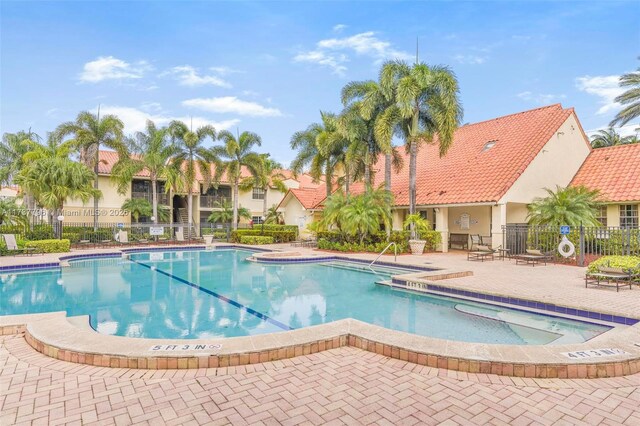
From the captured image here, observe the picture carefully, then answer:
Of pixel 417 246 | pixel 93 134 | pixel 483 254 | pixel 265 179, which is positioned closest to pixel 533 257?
pixel 483 254

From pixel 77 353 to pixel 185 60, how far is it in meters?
14.7

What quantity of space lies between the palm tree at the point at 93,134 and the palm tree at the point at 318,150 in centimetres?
1200

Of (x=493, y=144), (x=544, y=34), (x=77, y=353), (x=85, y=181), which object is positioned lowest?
(x=77, y=353)

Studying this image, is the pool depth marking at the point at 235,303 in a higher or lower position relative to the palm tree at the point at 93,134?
lower

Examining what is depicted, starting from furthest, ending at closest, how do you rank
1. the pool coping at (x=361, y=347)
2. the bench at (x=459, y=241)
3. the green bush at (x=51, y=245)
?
the bench at (x=459, y=241) < the green bush at (x=51, y=245) < the pool coping at (x=361, y=347)

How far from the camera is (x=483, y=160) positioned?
20.8 metres

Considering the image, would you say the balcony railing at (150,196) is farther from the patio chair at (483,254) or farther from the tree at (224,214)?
the patio chair at (483,254)

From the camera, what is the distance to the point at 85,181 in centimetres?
2244

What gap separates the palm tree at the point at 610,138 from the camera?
33.3 m

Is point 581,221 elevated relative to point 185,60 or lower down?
lower down

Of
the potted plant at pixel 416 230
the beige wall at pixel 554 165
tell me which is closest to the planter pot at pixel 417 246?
the potted plant at pixel 416 230

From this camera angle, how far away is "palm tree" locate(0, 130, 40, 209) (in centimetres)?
3152

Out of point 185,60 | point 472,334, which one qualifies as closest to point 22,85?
point 185,60

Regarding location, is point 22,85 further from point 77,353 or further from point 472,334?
point 472,334
